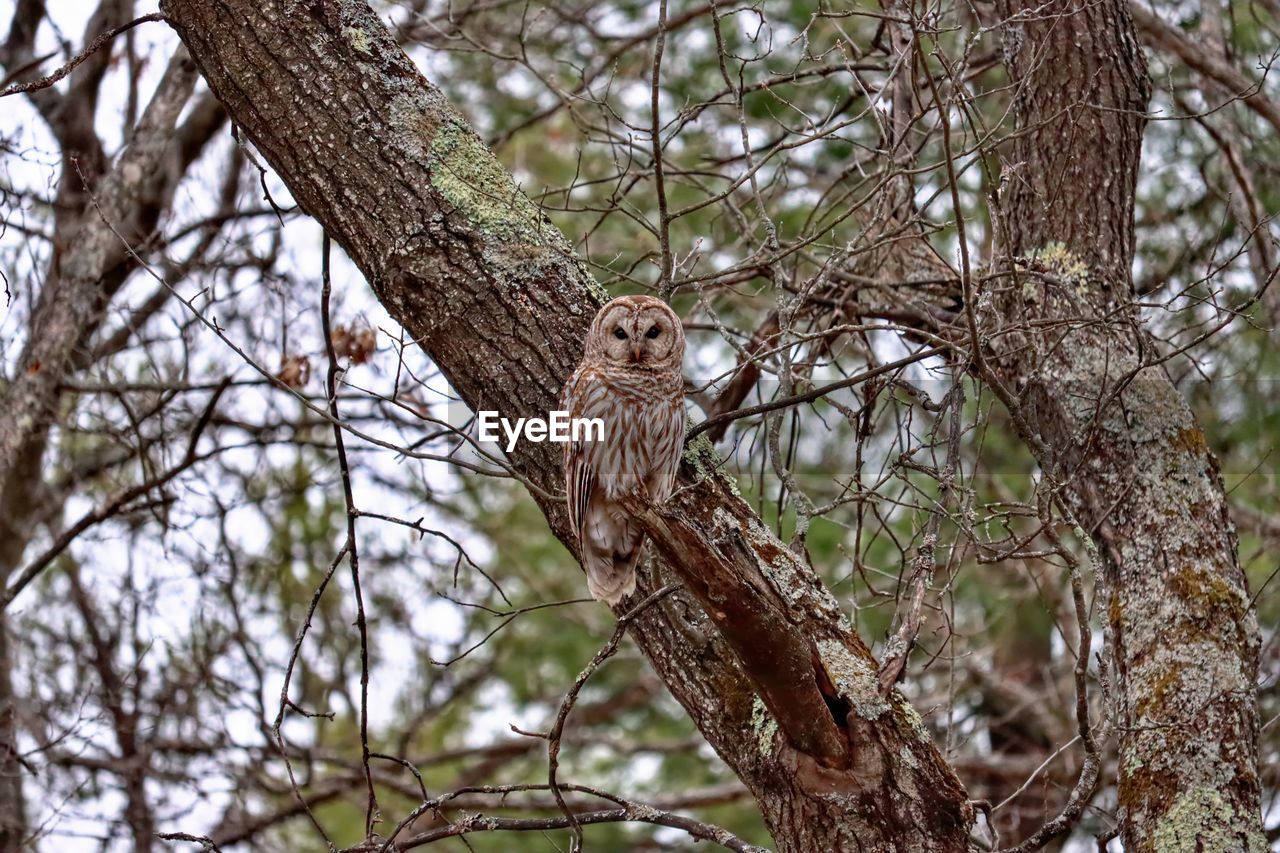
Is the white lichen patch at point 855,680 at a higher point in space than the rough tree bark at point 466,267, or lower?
lower

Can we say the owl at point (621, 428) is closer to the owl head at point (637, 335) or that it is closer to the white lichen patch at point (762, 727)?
the owl head at point (637, 335)

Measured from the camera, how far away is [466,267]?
351cm

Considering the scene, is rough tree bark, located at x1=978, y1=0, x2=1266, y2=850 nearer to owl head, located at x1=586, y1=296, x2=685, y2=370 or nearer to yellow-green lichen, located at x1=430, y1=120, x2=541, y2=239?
owl head, located at x1=586, y1=296, x2=685, y2=370

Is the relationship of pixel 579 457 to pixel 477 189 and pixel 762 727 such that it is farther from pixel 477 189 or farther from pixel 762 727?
pixel 762 727

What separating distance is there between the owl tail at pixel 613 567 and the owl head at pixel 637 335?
510 millimetres

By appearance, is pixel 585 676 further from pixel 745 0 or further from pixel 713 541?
pixel 745 0

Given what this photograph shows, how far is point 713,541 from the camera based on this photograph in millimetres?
3422

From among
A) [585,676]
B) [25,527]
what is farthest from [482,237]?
[25,527]

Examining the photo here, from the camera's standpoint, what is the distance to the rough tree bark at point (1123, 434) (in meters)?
3.66

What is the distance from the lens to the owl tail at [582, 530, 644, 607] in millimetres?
3854

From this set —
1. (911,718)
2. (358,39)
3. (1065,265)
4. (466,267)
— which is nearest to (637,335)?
(466,267)

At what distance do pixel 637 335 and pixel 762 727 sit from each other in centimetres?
119

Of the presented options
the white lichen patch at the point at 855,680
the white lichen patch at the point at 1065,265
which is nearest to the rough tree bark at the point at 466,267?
the white lichen patch at the point at 855,680

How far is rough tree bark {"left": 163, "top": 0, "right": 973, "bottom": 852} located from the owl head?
8 centimetres
